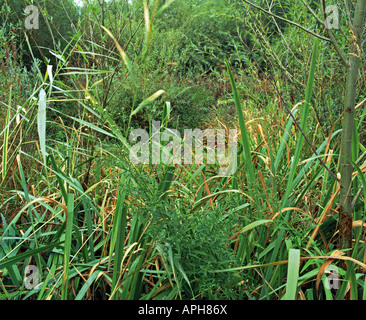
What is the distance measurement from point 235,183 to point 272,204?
0.89 ft

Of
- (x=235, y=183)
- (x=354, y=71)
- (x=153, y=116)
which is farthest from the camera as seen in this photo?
(x=153, y=116)

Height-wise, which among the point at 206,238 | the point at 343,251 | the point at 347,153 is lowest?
the point at 343,251

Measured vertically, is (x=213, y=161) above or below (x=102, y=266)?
above

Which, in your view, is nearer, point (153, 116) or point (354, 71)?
point (354, 71)

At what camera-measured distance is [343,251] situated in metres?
1.30

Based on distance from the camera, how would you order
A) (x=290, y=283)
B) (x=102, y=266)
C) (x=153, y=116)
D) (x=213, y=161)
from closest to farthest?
(x=290, y=283) → (x=102, y=266) → (x=213, y=161) → (x=153, y=116)

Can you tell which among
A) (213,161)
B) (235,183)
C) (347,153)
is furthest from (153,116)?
(347,153)

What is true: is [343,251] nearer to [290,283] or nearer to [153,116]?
[290,283]
